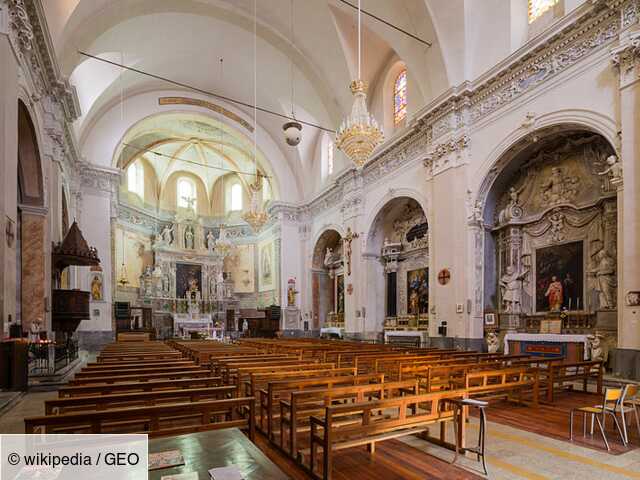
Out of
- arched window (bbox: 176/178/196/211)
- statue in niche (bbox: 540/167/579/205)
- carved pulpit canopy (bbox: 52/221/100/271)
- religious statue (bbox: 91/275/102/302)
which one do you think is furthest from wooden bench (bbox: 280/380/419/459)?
arched window (bbox: 176/178/196/211)

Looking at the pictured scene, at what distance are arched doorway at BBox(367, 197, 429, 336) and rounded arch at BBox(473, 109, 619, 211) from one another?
12.6 ft

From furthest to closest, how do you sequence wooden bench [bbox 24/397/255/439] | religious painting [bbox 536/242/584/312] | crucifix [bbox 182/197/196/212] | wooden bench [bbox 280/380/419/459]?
crucifix [bbox 182/197/196/212], religious painting [bbox 536/242/584/312], wooden bench [bbox 280/380/419/459], wooden bench [bbox 24/397/255/439]

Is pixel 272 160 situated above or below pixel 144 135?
below

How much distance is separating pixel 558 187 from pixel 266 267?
57.4 ft

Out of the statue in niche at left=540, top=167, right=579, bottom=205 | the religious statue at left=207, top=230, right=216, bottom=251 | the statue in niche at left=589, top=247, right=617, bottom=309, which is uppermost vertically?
the statue in niche at left=540, top=167, right=579, bottom=205

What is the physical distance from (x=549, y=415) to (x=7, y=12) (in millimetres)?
10230

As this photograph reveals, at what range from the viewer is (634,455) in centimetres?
396

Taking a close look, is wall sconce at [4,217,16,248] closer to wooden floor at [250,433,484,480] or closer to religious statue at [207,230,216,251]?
wooden floor at [250,433,484,480]

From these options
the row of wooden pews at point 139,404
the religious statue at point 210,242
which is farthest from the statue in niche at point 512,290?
the religious statue at point 210,242

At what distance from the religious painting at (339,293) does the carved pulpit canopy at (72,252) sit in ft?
38.8

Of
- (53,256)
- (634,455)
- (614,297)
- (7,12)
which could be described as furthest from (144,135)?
(634,455)

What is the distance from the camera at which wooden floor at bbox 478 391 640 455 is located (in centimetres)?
433

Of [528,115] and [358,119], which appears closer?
[358,119]

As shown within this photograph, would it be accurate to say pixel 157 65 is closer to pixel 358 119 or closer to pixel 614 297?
pixel 358 119
